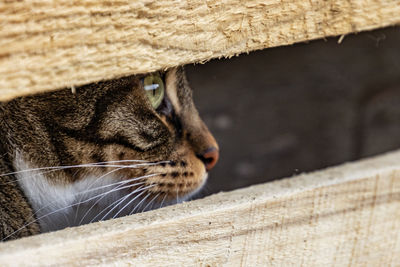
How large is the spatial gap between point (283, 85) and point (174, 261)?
1888 mm

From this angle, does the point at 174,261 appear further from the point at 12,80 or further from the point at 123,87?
the point at 123,87

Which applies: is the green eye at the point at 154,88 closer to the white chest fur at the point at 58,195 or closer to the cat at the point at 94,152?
the cat at the point at 94,152

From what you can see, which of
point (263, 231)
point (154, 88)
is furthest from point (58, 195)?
point (263, 231)

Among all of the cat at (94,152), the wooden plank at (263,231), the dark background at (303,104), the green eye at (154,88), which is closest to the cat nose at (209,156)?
the cat at (94,152)

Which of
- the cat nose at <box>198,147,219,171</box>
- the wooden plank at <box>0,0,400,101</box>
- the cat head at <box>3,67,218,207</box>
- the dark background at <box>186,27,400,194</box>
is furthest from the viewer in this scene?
the dark background at <box>186,27,400,194</box>

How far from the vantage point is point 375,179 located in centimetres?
85

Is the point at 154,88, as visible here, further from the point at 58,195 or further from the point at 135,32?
the point at 135,32

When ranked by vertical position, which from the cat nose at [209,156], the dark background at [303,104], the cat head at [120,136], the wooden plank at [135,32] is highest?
the wooden plank at [135,32]

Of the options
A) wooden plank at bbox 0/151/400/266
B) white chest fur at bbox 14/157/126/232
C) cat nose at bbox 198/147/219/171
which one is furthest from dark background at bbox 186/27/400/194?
wooden plank at bbox 0/151/400/266

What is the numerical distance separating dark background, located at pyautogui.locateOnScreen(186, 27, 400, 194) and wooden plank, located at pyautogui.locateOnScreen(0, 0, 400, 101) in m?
1.61

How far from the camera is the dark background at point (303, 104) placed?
2455mm

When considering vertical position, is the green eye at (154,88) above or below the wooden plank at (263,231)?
above

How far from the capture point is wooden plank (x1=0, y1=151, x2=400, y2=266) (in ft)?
2.27

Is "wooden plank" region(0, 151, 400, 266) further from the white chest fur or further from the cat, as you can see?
the white chest fur
